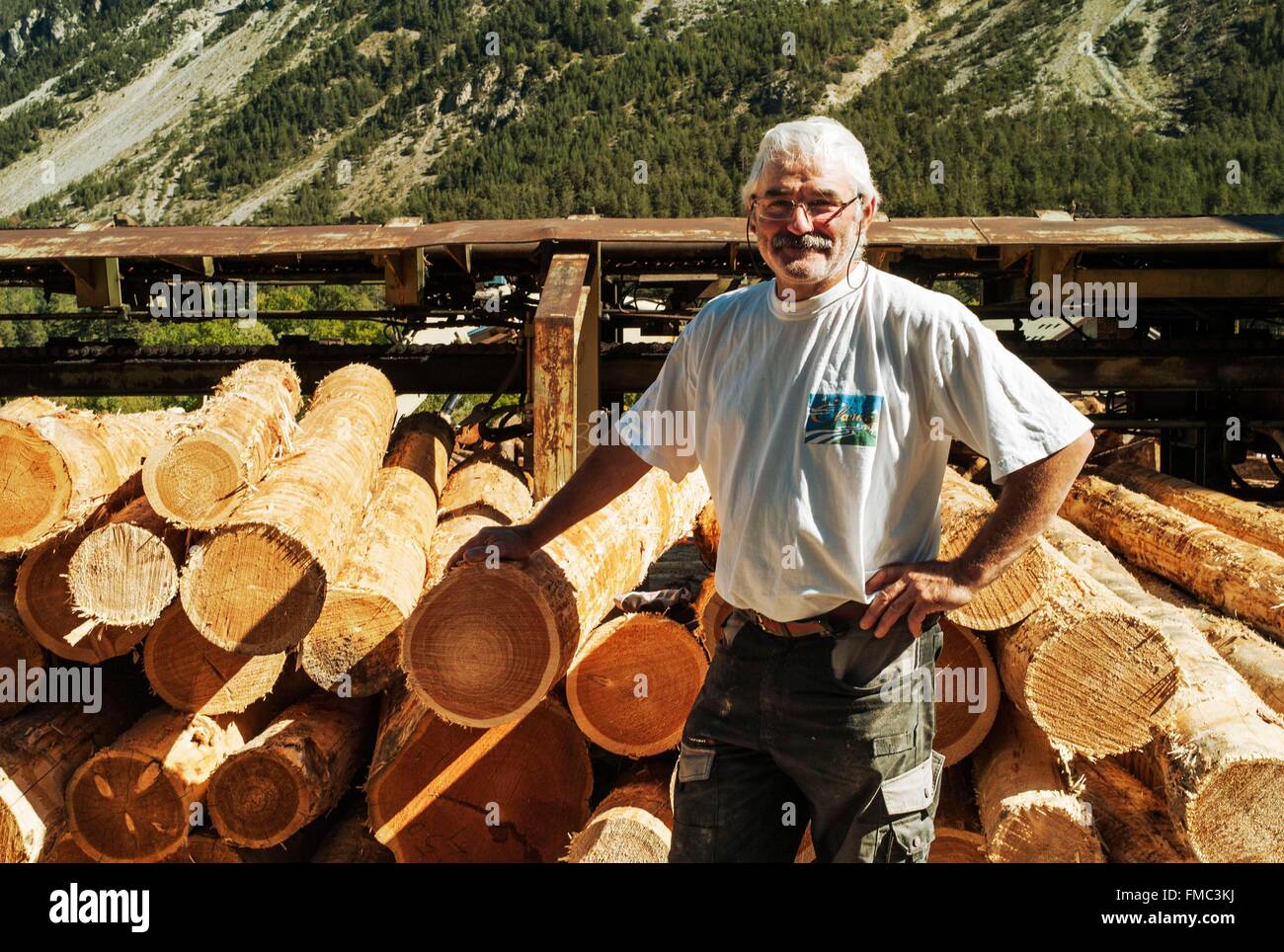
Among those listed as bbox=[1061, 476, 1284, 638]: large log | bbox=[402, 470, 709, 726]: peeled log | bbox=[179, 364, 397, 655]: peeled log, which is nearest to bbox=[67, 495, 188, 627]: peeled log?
bbox=[179, 364, 397, 655]: peeled log

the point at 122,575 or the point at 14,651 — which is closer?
the point at 122,575

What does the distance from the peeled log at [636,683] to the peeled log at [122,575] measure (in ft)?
5.84

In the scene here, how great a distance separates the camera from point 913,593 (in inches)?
102

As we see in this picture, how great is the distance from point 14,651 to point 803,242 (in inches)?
176

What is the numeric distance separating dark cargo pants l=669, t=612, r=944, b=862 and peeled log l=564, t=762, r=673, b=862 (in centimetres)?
102

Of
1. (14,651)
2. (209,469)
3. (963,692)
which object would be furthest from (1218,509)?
(14,651)

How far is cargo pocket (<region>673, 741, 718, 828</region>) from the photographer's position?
2.81 metres

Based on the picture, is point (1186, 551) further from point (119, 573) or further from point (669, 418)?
point (119, 573)

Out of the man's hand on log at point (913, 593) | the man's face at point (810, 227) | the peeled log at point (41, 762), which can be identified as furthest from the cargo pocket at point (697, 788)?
the peeled log at point (41, 762)

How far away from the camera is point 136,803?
4.95 meters

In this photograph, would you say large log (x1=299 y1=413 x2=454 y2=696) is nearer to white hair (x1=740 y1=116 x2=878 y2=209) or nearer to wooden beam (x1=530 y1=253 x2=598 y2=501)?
wooden beam (x1=530 y1=253 x2=598 y2=501)

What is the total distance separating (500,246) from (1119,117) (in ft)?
275

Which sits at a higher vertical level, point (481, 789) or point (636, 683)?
point (636, 683)
